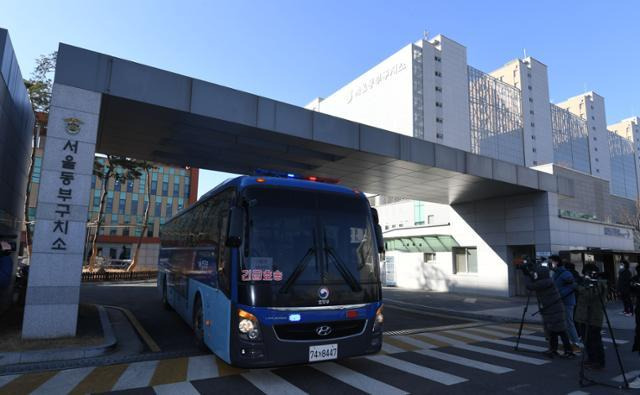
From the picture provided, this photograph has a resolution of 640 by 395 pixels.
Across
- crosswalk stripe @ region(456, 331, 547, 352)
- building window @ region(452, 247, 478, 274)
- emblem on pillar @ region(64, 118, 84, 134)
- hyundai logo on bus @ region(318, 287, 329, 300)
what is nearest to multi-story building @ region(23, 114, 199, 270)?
building window @ region(452, 247, 478, 274)

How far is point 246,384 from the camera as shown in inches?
232

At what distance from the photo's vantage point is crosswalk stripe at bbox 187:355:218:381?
6293mm

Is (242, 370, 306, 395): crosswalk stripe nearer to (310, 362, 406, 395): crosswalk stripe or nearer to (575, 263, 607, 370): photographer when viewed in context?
(310, 362, 406, 395): crosswalk stripe

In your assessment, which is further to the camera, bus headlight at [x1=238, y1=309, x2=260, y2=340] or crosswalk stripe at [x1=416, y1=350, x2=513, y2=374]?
crosswalk stripe at [x1=416, y1=350, x2=513, y2=374]

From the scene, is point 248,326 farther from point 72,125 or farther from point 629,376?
point 72,125

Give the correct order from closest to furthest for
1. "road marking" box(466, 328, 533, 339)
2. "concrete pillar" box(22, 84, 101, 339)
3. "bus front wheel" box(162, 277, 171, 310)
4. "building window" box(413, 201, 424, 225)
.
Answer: "concrete pillar" box(22, 84, 101, 339) → "road marking" box(466, 328, 533, 339) → "bus front wheel" box(162, 277, 171, 310) → "building window" box(413, 201, 424, 225)

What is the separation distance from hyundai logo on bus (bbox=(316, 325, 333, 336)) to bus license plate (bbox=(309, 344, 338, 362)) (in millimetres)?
165

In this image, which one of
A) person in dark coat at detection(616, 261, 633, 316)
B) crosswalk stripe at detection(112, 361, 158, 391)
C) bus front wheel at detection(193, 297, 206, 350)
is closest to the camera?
crosswalk stripe at detection(112, 361, 158, 391)

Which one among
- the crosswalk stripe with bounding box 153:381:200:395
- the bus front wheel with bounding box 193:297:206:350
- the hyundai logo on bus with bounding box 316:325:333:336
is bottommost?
the crosswalk stripe with bounding box 153:381:200:395

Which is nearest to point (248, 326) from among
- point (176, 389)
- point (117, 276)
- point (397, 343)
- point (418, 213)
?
point (176, 389)

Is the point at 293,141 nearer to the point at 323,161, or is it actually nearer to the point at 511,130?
the point at 323,161

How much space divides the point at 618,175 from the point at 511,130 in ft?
192

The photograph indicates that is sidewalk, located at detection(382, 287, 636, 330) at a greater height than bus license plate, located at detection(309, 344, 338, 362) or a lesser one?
lesser

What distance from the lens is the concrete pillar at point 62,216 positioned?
332 inches
